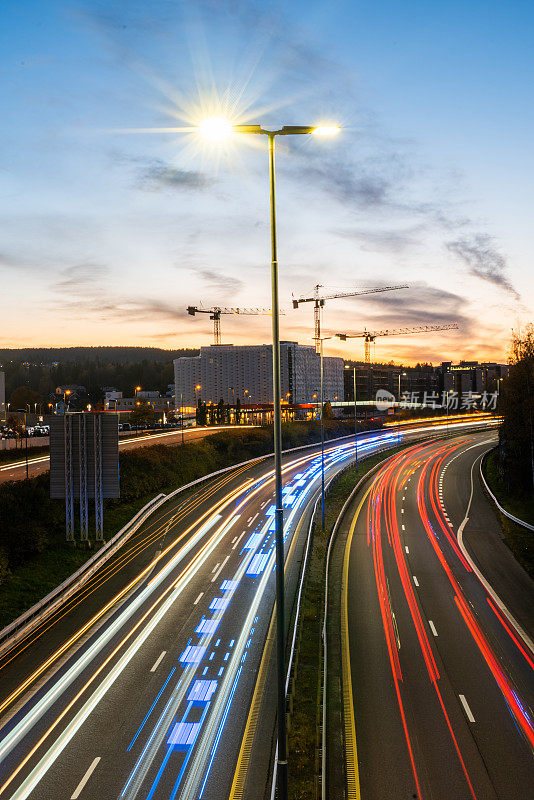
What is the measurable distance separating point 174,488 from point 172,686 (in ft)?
103

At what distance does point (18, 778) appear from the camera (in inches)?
493

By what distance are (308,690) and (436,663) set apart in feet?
16.7

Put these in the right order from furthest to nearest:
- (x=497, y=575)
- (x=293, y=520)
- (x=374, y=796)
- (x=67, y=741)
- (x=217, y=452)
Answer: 1. (x=217, y=452)
2. (x=293, y=520)
3. (x=497, y=575)
4. (x=67, y=741)
5. (x=374, y=796)

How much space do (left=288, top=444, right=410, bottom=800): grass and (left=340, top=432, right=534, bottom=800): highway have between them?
0.77 meters

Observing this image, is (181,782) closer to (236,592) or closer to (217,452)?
(236,592)

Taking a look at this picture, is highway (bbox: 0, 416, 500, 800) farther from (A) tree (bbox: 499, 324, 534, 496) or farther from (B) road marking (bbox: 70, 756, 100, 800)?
(A) tree (bbox: 499, 324, 534, 496)

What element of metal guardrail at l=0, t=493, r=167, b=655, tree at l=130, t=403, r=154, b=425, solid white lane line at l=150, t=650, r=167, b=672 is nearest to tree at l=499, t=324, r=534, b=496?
metal guardrail at l=0, t=493, r=167, b=655

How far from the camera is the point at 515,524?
121 feet

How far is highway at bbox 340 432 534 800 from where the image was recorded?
1304 cm

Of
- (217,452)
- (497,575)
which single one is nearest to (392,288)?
(217,452)

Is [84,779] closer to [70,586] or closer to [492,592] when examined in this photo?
[70,586]

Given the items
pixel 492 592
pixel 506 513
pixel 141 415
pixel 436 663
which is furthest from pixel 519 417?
pixel 141 415

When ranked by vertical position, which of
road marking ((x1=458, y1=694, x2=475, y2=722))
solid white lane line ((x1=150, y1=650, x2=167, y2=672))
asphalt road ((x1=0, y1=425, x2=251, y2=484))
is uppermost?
asphalt road ((x1=0, y1=425, x2=251, y2=484))

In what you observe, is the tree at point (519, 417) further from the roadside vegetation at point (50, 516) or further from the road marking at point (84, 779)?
the road marking at point (84, 779)
